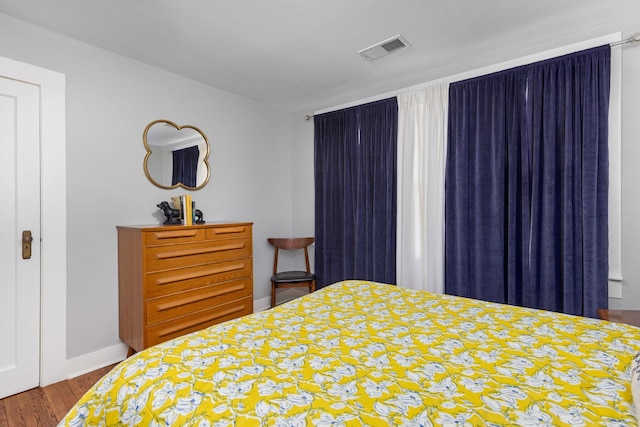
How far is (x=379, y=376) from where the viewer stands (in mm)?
1042

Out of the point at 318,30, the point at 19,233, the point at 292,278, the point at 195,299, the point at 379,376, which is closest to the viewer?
the point at 379,376

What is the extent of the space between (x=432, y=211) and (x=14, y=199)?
3290 millimetres

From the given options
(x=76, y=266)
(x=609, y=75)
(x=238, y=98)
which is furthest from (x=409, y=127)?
(x=76, y=266)

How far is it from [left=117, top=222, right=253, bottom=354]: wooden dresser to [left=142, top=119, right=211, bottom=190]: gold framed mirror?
2.06 feet

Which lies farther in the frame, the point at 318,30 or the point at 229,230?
the point at 229,230

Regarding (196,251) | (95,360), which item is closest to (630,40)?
(196,251)

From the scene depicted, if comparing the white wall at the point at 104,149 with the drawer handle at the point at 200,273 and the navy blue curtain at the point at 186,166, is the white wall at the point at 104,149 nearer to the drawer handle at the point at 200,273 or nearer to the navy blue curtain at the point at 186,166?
the navy blue curtain at the point at 186,166

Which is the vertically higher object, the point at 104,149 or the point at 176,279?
the point at 104,149

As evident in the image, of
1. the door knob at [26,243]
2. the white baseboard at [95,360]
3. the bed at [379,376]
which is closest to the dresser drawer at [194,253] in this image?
the door knob at [26,243]

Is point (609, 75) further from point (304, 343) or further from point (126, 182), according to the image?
point (126, 182)

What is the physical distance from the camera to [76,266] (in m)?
2.43

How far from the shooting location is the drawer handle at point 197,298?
2.46m

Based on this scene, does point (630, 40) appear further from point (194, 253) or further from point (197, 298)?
point (197, 298)

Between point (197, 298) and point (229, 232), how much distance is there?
634 mm
